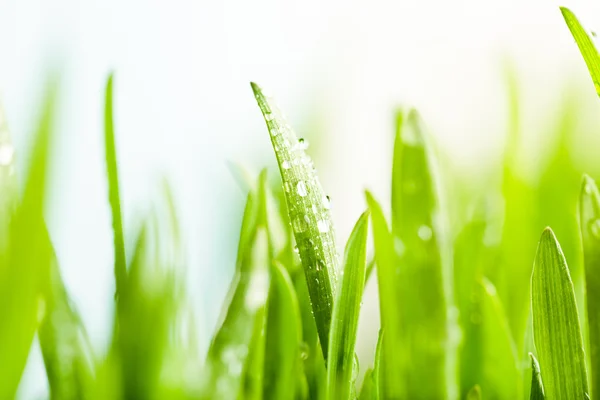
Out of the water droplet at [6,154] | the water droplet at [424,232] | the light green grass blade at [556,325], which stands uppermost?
the water droplet at [6,154]

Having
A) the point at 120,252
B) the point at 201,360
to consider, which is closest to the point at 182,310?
the point at 201,360

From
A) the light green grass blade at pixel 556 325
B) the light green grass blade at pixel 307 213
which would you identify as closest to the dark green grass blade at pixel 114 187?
the light green grass blade at pixel 307 213

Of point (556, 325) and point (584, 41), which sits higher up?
point (584, 41)

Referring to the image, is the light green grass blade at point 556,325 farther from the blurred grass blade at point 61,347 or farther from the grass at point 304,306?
the blurred grass blade at point 61,347

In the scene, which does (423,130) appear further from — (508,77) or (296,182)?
(508,77)

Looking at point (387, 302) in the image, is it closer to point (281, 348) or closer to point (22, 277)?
point (281, 348)

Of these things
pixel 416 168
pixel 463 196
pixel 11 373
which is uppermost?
pixel 463 196

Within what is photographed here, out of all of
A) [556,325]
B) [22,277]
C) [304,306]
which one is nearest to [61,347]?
[22,277]
